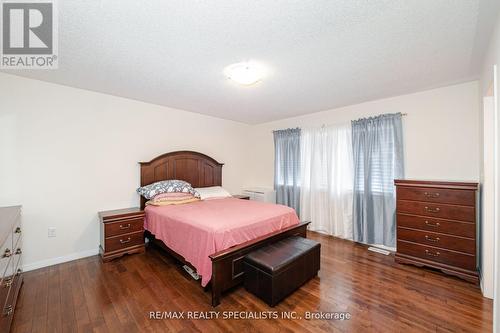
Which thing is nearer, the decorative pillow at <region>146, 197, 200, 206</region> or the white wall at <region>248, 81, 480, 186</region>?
the white wall at <region>248, 81, 480, 186</region>

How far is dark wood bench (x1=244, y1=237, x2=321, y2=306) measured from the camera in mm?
1980

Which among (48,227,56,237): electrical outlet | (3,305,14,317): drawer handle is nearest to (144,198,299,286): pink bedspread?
(48,227,56,237): electrical outlet

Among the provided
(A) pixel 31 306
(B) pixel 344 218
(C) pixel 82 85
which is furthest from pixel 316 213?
(C) pixel 82 85

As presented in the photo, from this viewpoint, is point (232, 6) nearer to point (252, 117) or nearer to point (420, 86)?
point (420, 86)

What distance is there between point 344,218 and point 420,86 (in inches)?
93.5

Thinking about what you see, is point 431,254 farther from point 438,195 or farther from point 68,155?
point 68,155

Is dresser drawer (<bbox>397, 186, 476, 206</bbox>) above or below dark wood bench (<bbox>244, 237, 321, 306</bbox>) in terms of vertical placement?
above

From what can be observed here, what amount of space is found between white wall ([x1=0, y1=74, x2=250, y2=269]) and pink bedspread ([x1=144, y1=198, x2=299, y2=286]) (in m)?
0.78

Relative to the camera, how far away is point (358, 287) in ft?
7.61

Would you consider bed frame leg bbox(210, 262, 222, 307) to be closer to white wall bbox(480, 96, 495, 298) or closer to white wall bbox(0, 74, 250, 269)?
white wall bbox(0, 74, 250, 269)

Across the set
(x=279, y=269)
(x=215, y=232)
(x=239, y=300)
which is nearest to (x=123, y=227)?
(x=215, y=232)

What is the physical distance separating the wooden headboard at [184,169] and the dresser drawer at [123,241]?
56 cm

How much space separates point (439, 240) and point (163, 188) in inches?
154

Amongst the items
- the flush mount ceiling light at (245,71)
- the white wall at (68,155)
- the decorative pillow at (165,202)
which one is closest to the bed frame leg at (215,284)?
the decorative pillow at (165,202)
